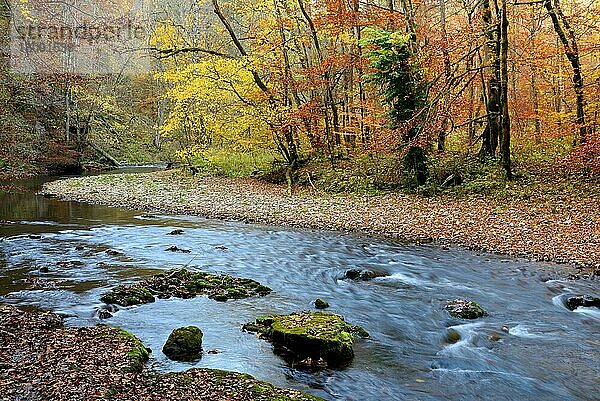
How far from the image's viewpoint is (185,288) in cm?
942

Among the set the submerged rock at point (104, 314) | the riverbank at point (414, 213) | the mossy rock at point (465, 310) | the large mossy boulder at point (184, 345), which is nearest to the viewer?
the large mossy boulder at point (184, 345)

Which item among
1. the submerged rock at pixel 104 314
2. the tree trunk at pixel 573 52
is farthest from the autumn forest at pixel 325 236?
the tree trunk at pixel 573 52

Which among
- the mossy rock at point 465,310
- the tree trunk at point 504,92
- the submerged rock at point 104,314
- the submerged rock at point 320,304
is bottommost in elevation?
the mossy rock at point 465,310

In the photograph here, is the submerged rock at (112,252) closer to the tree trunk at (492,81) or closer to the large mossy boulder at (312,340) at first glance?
the large mossy boulder at (312,340)

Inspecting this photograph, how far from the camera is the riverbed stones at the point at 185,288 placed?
8.69 metres

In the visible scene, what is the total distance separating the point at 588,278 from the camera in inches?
393

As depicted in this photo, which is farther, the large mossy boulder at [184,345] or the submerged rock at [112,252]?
the submerged rock at [112,252]

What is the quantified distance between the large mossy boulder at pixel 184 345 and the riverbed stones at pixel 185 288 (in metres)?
2.22

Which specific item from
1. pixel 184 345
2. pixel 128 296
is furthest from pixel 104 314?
pixel 184 345

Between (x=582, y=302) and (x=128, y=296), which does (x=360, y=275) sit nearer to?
(x=582, y=302)

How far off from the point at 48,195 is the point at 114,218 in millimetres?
7666

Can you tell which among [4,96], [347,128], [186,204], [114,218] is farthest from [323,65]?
[4,96]

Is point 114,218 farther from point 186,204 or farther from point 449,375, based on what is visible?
point 449,375

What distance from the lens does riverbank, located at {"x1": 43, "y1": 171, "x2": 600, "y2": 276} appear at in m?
12.3
